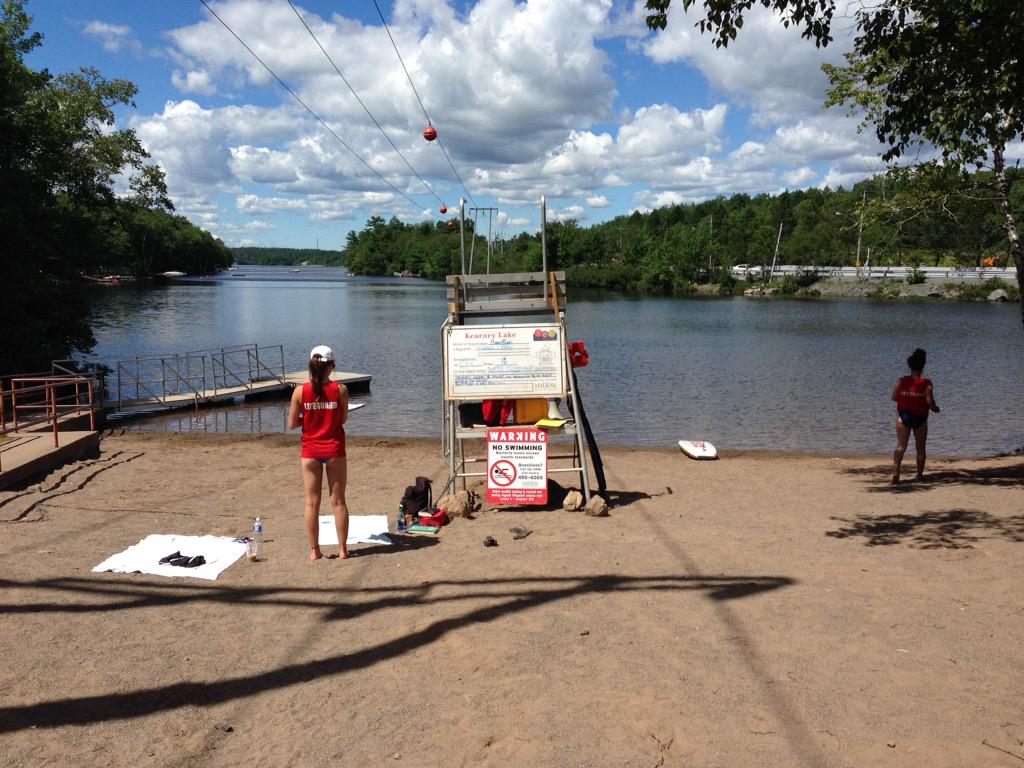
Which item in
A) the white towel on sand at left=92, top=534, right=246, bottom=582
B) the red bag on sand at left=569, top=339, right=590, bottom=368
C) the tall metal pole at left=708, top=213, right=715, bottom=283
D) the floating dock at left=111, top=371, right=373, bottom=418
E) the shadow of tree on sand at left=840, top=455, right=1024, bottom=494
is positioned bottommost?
the floating dock at left=111, top=371, right=373, bottom=418

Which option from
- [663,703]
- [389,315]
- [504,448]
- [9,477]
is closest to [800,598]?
[663,703]

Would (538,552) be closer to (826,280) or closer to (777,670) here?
(777,670)

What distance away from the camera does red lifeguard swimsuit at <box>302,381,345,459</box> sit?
21.5 feet

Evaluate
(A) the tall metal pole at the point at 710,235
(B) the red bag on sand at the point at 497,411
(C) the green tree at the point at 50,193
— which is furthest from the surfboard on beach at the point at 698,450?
(A) the tall metal pole at the point at 710,235

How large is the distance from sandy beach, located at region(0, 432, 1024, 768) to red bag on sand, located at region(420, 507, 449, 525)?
0.24 meters

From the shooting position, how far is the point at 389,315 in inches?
2692

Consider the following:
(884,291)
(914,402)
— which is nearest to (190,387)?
(914,402)

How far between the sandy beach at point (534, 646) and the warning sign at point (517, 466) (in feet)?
1.29

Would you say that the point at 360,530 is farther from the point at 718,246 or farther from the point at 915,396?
the point at 718,246

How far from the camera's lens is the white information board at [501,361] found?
9070 millimetres

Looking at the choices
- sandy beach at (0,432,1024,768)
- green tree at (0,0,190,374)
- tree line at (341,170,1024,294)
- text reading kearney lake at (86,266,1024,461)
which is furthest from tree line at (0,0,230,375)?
tree line at (341,170,1024,294)

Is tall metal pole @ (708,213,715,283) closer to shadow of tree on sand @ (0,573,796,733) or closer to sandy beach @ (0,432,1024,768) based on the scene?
sandy beach @ (0,432,1024,768)

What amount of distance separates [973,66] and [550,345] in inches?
208

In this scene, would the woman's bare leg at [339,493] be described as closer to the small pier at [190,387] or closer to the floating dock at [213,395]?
the floating dock at [213,395]
